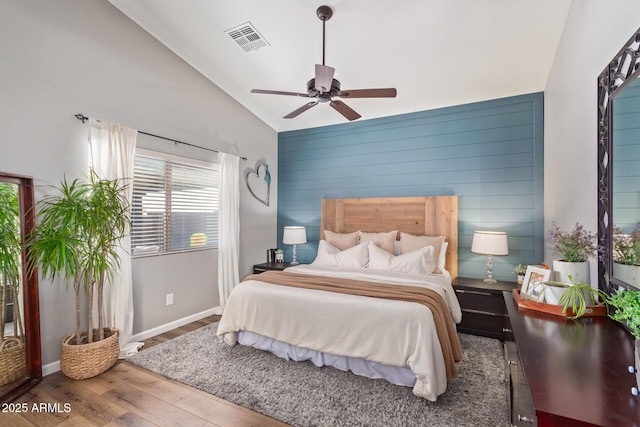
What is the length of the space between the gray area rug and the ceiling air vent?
10.5 ft

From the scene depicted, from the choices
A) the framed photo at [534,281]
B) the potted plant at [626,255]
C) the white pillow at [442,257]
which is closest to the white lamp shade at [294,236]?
the white pillow at [442,257]

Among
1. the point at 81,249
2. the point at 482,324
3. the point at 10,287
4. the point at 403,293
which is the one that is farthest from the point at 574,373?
the point at 10,287

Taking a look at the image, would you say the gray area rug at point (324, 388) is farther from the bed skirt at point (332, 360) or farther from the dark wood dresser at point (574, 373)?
the dark wood dresser at point (574, 373)

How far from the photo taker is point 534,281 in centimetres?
191

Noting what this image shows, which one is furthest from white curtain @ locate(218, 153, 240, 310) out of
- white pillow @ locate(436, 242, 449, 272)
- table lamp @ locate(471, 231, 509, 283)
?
table lamp @ locate(471, 231, 509, 283)

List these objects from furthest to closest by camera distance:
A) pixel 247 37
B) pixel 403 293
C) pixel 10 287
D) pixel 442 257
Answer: pixel 442 257, pixel 247 37, pixel 403 293, pixel 10 287

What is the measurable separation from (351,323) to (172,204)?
264cm

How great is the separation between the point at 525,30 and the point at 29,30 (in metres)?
4.21

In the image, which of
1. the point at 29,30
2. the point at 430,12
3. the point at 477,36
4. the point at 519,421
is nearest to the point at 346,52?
the point at 430,12

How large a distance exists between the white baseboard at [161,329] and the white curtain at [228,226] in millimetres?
202

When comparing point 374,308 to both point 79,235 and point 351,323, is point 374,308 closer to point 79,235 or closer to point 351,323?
point 351,323

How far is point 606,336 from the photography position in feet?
4.22

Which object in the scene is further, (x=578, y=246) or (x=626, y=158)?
(x=578, y=246)

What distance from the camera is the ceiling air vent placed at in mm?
2945
